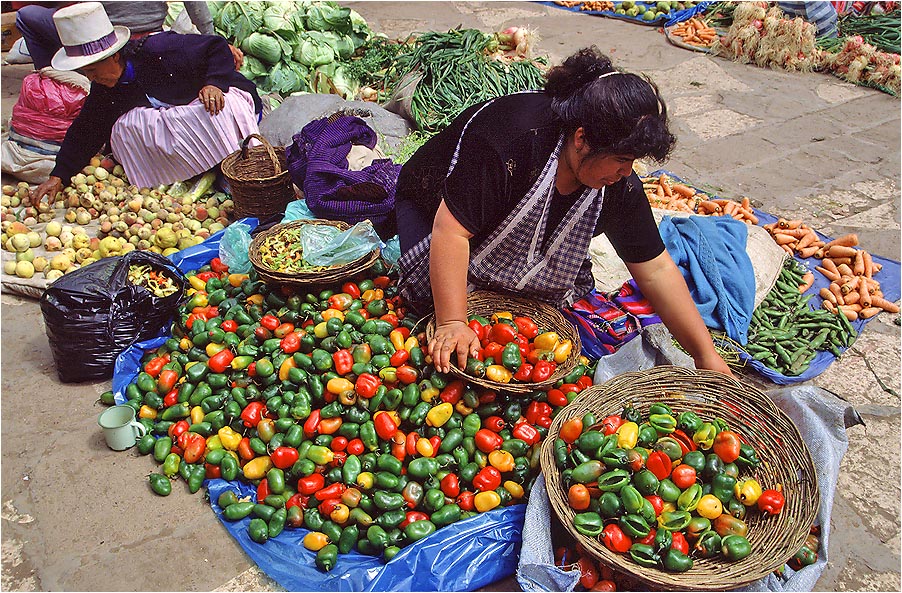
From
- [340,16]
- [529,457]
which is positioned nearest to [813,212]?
[529,457]

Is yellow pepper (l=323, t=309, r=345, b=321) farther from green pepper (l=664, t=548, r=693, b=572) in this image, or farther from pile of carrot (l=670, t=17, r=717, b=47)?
pile of carrot (l=670, t=17, r=717, b=47)

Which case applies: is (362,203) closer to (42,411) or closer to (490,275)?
(490,275)

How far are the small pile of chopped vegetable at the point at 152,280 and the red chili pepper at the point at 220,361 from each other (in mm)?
719

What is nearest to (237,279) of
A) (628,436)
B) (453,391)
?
(453,391)

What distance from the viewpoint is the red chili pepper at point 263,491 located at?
2.68 m

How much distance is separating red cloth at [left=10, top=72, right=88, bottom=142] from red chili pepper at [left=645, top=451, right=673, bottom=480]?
5.02m

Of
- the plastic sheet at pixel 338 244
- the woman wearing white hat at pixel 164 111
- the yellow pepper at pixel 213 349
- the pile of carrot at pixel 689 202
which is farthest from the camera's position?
the pile of carrot at pixel 689 202

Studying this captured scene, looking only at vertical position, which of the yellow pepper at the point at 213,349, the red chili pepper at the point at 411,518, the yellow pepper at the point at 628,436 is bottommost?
the red chili pepper at the point at 411,518

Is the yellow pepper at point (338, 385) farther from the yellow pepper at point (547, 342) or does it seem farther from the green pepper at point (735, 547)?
the green pepper at point (735, 547)

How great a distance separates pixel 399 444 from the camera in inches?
105

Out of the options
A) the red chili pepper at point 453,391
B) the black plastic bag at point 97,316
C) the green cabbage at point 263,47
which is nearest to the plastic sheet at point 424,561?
the red chili pepper at point 453,391

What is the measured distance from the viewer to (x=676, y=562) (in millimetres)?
2078

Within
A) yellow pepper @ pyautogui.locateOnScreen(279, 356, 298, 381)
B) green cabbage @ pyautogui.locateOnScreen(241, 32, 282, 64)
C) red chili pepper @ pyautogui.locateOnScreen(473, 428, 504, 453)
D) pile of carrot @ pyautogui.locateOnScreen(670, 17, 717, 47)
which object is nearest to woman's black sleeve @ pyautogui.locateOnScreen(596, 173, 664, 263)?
red chili pepper @ pyautogui.locateOnScreen(473, 428, 504, 453)

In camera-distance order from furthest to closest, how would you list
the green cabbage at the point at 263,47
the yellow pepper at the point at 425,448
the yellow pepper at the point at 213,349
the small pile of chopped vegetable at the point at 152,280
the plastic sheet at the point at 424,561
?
1. the green cabbage at the point at 263,47
2. the small pile of chopped vegetable at the point at 152,280
3. the yellow pepper at the point at 213,349
4. the yellow pepper at the point at 425,448
5. the plastic sheet at the point at 424,561
